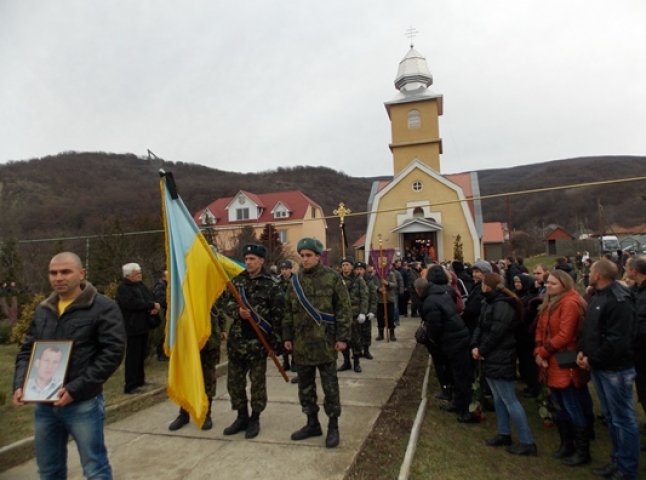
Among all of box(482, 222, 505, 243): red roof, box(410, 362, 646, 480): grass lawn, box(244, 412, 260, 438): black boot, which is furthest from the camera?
box(482, 222, 505, 243): red roof

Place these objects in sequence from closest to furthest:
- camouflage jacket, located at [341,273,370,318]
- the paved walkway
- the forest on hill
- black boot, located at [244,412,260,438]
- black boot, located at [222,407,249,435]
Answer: the paved walkway → black boot, located at [244,412,260,438] → black boot, located at [222,407,249,435] → camouflage jacket, located at [341,273,370,318] → the forest on hill

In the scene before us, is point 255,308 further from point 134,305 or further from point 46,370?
point 134,305

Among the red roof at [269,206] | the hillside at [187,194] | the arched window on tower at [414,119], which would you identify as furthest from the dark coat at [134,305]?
the red roof at [269,206]

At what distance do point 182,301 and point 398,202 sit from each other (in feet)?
79.3

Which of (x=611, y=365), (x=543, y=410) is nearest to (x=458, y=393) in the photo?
(x=543, y=410)

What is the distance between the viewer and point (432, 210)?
2692cm

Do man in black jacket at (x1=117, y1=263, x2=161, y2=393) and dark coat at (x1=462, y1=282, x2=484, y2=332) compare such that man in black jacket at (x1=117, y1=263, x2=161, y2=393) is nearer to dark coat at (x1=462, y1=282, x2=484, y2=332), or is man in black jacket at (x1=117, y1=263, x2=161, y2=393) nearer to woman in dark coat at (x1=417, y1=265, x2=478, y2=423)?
woman in dark coat at (x1=417, y1=265, x2=478, y2=423)

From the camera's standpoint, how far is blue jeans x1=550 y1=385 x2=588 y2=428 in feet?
13.6

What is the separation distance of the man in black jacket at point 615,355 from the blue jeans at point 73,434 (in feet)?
14.0

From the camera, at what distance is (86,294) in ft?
10.3

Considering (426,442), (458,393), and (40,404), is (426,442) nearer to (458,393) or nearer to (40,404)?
(458,393)

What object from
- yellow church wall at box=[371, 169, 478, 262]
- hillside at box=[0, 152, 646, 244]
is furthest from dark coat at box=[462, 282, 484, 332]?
yellow church wall at box=[371, 169, 478, 262]

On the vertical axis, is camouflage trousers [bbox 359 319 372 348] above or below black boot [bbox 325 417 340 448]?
above

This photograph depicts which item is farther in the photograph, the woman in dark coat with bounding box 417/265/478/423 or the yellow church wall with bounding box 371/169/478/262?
the yellow church wall with bounding box 371/169/478/262
